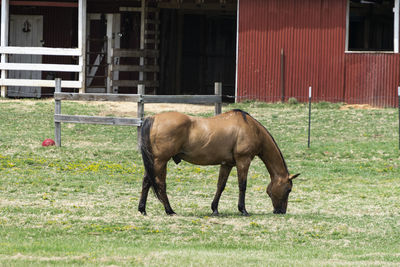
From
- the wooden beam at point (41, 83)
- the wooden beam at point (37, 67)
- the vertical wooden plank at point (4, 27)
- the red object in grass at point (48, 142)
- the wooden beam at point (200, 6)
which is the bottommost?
the red object in grass at point (48, 142)

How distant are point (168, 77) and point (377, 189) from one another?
17197 millimetres

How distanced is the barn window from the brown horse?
61.9 ft

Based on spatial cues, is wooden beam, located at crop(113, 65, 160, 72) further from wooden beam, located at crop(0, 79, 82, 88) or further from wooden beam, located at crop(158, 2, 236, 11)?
wooden beam, located at crop(158, 2, 236, 11)

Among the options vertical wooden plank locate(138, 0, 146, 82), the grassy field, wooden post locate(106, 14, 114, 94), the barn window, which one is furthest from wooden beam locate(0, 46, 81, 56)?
the barn window

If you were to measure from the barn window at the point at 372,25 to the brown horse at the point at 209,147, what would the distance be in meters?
18.9

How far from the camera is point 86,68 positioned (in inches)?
1079

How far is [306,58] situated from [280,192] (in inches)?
584

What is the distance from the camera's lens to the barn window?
30.3 m

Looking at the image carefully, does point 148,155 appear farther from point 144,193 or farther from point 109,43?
point 109,43

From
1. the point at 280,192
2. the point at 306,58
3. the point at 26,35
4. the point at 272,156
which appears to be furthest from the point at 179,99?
the point at 26,35

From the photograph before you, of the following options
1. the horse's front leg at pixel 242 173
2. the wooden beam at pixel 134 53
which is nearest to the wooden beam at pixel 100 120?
the horse's front leg at pixel 242 173

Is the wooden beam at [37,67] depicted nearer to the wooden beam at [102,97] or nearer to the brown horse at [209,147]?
the wooden beam at [102,97]

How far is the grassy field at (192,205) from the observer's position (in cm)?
880

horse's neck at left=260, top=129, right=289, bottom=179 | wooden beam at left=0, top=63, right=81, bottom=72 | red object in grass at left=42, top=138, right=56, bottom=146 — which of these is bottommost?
red object in grass at left=42, top=138, right=56, bottom=146
